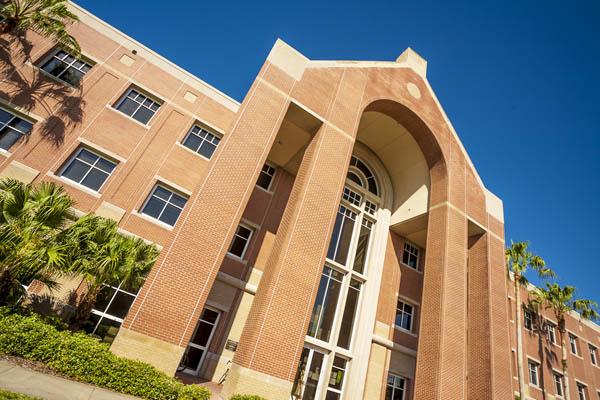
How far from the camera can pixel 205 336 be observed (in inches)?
534

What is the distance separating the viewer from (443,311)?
1427 centimetres

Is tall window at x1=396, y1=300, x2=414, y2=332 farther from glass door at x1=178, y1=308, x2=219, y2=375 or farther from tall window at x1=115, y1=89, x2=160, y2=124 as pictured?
tall window at x1=115, y1=89, x2=160, y2=124

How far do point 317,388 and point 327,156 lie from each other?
33.9ft

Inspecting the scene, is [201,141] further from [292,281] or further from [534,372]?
[534,372]

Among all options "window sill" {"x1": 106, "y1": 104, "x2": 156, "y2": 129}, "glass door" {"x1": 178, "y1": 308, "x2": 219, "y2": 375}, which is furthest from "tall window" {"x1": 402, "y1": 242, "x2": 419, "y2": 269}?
"window sill" {"x1": 106, "y1": 104, "x2": 156, "y2": 129}

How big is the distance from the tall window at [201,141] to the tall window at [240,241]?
14.1 ft

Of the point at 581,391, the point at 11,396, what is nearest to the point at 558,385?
the point at 581,391

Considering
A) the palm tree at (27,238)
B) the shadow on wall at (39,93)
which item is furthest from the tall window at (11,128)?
the palm tree at (27,238)

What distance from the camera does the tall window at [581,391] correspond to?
25983mm

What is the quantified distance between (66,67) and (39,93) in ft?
6.77

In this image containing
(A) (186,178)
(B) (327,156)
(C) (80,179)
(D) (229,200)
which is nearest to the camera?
(D) (229,200)

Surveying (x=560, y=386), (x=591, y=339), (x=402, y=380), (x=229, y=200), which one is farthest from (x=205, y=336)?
(x=591, y=339)

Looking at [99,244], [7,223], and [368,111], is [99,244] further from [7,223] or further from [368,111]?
[368,111]

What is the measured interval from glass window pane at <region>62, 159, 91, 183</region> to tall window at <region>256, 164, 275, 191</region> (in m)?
8.09
